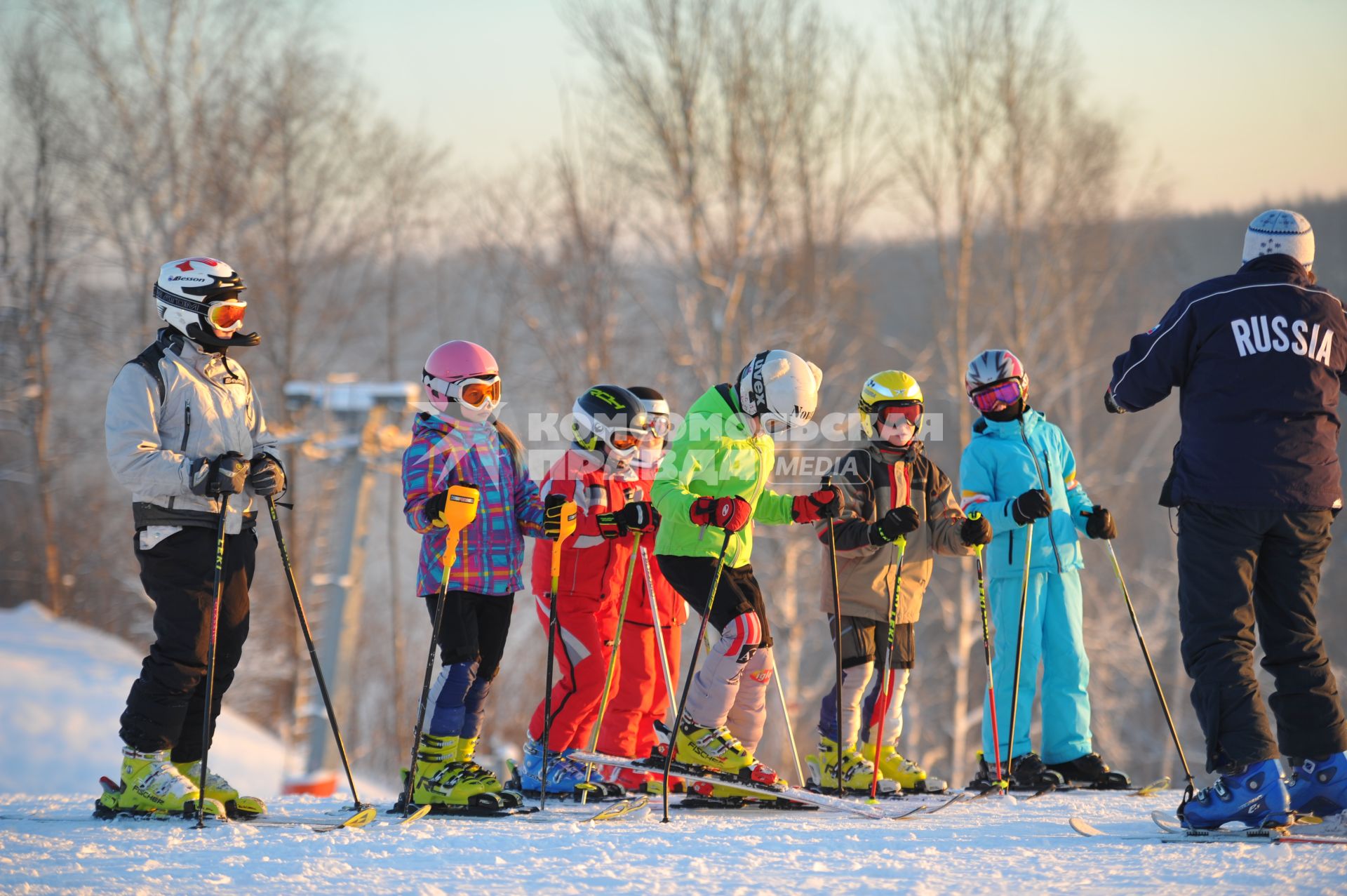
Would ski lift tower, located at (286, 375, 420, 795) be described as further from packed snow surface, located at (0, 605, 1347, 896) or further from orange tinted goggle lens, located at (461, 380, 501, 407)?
packed snow surface, located at (0, 605, 1347, 896)

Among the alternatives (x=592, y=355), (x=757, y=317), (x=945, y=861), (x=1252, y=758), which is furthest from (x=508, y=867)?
(x=592, y=355)

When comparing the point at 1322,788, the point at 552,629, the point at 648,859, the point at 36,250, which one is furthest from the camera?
the point at 36,250

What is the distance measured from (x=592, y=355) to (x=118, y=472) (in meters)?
12.7

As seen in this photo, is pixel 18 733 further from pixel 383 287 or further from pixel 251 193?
pixel 383 287

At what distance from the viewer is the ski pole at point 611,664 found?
16.5 feet

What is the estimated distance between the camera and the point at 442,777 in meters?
4.56

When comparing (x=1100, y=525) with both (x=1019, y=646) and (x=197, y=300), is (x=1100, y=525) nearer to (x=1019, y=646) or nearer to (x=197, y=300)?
(x=1019, y=646)

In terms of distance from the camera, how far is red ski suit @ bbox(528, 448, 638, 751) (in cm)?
531

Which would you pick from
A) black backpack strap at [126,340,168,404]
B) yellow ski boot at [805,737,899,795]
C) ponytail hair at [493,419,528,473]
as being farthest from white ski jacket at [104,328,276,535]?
yellow ski boot at [805,737,899,795]

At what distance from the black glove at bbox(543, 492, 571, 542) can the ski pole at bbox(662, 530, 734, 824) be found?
69 centimetres

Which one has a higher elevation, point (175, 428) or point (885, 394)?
point (885, 394)

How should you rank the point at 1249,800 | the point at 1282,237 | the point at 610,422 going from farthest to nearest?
1. the point at 610,422
2. the point at 1282,237
3. the point at 1249,800

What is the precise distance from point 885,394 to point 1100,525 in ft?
3.84

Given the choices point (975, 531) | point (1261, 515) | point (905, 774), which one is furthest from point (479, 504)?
point (1261, 515)
